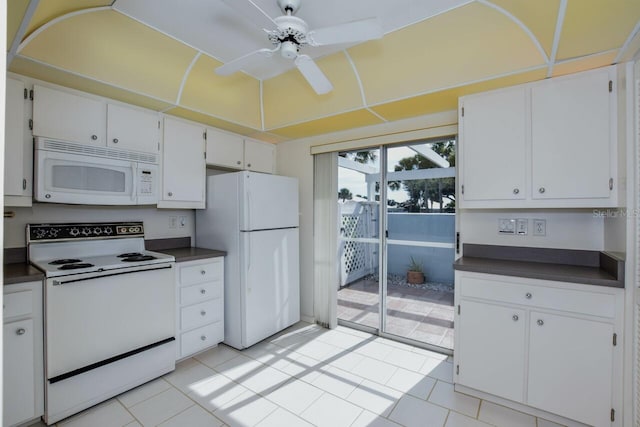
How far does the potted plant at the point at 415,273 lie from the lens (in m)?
3.14

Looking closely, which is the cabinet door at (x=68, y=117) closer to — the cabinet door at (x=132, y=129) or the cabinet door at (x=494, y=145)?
the cabinet door at (x=132, y=129)

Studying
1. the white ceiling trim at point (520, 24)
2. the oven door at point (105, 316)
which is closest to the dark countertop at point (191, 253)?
the oven door at point (105, 316)

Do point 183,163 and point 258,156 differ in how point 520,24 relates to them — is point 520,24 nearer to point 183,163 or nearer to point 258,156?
point 258,156

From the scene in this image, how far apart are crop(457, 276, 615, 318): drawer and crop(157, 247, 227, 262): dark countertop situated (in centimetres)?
213

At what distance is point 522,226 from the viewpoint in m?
2.46

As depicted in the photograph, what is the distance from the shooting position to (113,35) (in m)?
2.18

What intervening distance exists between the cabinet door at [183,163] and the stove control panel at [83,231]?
1.21ft

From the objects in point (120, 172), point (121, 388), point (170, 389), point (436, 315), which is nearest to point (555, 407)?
point (436, 315)

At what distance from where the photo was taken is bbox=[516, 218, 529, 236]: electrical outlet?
2453mm

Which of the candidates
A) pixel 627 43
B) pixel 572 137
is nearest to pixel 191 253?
pixel 572 137

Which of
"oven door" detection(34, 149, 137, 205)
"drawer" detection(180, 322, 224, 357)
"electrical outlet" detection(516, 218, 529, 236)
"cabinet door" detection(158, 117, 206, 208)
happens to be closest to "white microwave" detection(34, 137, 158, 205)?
"oven door" detection(34, 149, 137, 205)

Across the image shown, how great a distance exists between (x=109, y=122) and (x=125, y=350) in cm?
175

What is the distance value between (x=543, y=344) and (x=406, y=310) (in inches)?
57.7

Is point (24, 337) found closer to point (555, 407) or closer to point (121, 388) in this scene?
point (121, 388)
